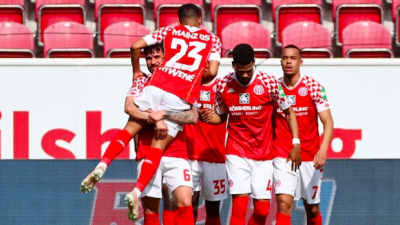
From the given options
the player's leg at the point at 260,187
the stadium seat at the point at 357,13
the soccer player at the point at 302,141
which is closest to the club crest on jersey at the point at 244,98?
the soccer player at the point at 302,141

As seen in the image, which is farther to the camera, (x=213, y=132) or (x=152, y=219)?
(x=213, y=132)

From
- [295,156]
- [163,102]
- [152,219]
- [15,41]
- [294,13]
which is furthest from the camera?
[294,13]

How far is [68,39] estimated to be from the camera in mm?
9766

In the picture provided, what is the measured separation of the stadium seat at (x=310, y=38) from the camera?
9.51m

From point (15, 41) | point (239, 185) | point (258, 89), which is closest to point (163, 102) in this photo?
point (258, 89)

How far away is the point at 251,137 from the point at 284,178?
483mm

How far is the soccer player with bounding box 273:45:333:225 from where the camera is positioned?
22.1ft

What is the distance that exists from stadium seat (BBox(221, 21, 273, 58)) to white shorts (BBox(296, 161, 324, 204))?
2903 millimetres

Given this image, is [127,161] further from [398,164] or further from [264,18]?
[264,18]

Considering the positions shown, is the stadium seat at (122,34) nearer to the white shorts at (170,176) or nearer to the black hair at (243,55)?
the black hair at (243,55)

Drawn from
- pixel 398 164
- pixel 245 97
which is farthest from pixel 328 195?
pixel 245 97

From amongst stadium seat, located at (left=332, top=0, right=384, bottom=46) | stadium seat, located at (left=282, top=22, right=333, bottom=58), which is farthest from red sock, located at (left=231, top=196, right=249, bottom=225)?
stadium seat, located at (left=332, top=0, right=384, bottom=46)

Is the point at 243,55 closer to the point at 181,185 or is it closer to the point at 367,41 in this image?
the point at 181,185

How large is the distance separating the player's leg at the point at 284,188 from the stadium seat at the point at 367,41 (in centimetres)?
340
